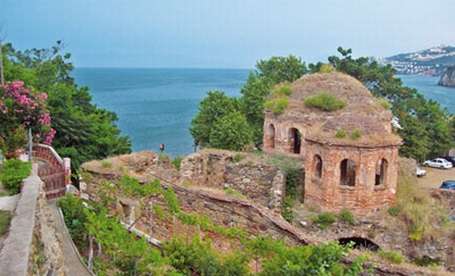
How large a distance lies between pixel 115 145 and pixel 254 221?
56.6ft

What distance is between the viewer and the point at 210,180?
2230cm

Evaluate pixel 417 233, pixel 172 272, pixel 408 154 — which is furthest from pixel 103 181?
pixel 408 154

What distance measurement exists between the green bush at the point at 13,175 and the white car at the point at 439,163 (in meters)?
37.7

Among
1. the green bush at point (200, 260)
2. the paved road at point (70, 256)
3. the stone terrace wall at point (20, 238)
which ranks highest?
the stone terrace wall at point (20, 238)

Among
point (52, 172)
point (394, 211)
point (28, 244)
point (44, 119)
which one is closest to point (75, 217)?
point (52, 172)

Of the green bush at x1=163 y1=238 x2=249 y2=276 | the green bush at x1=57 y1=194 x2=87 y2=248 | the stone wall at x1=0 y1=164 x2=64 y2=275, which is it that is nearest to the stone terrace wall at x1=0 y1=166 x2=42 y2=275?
the stone wall at x1=0 y1=164 x2=64 y2=275

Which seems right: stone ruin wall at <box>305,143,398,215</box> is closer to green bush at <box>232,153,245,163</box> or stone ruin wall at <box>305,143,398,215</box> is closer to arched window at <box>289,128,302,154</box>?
green bush at <box>232,153,245,163</box>

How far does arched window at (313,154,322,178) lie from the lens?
19.7 m

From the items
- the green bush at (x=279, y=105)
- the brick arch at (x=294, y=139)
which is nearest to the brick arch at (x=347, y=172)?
the brick arch at (x=294, y=139)

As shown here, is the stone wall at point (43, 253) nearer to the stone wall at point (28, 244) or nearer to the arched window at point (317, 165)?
the stone wall at point (28, 244)

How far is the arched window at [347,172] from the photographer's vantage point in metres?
19.4

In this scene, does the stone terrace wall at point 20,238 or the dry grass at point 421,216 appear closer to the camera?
the stone terrace wall at point 20,238

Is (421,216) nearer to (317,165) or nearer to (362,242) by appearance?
(362,242)

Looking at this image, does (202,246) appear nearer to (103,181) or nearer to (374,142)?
(103,181)
